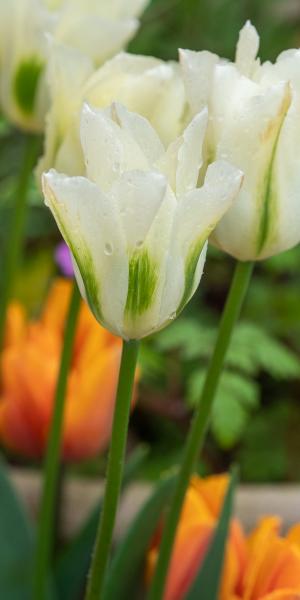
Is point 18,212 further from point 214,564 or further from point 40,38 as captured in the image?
point 214,564

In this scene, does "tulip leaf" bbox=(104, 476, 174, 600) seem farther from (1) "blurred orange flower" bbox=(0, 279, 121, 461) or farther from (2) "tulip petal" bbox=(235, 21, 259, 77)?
(2) "tulip petal" bbox=(235, 21, 259, 77)

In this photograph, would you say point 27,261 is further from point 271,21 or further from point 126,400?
point 126,400

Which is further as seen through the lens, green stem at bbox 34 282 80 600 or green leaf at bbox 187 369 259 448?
green leaf at bbox 187 369 259 448

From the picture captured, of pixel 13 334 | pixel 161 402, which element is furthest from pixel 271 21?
pixel 13 334

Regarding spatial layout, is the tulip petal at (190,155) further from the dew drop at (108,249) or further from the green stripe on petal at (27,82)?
the green stripe on petal at (27,82)

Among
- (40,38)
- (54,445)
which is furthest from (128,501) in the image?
(40,38)

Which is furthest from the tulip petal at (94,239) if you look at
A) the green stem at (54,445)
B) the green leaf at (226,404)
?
the green leaf at (226,404)

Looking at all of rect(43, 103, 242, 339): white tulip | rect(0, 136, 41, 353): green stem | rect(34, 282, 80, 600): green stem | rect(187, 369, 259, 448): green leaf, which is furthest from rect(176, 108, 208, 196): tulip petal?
rect(187, 369, 259, 448): green leaf
